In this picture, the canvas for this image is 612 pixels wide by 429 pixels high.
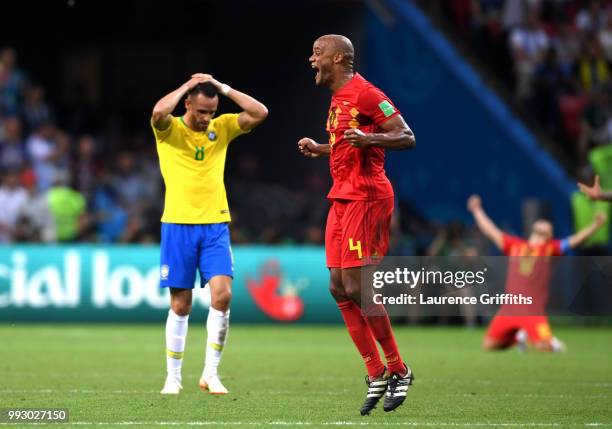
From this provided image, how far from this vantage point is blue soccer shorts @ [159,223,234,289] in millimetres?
11508

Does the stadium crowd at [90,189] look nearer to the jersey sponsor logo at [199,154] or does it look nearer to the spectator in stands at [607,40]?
the spectator in stands at [607,40]

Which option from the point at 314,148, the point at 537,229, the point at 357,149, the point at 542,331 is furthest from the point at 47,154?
the point at 357,149

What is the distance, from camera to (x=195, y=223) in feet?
37.7

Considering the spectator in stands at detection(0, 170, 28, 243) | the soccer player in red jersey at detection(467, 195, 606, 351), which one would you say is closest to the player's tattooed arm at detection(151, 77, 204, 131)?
the soccer player in red jersey at detection(467, 195, 606, 351)

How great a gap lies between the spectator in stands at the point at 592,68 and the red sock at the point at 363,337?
1886cm

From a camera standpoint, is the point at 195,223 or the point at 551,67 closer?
the point at 195,223

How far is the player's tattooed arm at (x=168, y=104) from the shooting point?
11109 millimetres

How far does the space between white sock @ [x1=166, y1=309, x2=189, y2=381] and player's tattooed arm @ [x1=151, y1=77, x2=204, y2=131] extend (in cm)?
166

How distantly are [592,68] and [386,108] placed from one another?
755 inches

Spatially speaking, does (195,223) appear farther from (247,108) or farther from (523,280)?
(523,280)

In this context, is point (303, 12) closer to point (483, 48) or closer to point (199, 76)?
point (483, 48)

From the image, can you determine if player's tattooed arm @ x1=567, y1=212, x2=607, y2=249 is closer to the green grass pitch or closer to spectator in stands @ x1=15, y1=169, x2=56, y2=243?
the green grass pitch

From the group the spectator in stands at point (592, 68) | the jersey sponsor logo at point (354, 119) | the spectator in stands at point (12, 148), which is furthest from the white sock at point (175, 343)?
the spectator in stands at point (592, 68)

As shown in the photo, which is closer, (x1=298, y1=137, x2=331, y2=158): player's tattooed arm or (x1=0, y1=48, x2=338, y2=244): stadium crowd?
(x1=298, y1=137, x2=331, y2=158): player's tattooed arm
